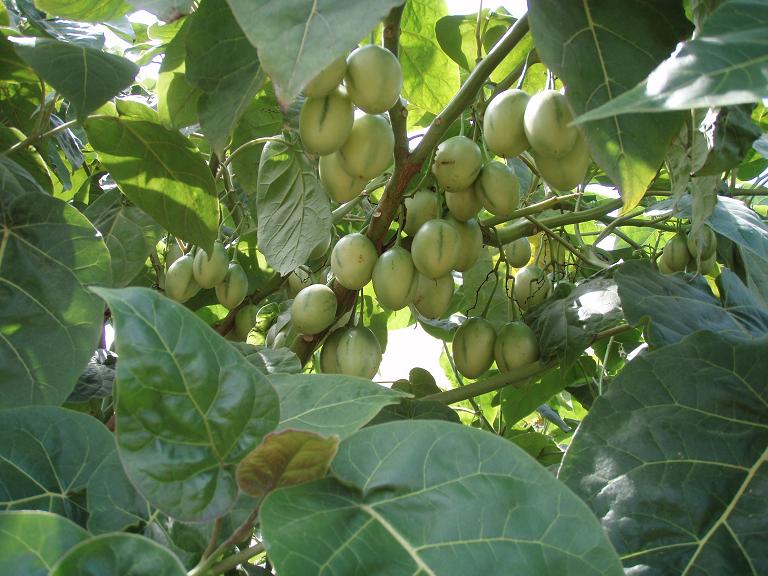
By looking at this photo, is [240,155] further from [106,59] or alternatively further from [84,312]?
[84,312]

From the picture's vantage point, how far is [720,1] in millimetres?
739

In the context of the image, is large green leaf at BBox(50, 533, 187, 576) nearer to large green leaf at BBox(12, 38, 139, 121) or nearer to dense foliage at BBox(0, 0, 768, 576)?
dense foliage at BBox(0, 0, 768, 576)

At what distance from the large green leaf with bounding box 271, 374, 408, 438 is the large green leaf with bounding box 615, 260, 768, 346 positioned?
20.8 inches

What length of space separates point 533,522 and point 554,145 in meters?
0.56

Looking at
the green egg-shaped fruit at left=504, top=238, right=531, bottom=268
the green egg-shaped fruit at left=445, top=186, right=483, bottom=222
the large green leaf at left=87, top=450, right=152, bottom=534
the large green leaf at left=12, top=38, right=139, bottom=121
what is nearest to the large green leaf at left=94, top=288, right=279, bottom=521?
the large green leaf at left=87, top=450, right=152, bottom=534

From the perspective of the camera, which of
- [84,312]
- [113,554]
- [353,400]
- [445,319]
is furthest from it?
[445,319]

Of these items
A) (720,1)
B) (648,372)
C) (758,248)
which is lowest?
(758,248)

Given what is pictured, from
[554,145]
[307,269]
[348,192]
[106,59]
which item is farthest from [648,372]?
[307,269]

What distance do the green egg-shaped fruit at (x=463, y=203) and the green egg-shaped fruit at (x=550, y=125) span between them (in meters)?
0.24

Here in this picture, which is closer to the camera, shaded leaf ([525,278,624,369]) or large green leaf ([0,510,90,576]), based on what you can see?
large green leaf ([0,510,90,576])

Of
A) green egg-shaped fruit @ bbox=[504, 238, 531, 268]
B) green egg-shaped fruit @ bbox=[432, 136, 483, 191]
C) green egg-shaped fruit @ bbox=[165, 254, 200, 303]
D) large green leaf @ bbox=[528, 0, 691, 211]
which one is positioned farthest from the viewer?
green egg-shaped fruit @ bbox=[504, 238, 531, 268]

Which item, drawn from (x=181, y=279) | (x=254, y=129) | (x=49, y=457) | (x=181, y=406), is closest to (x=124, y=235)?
(x=181, y=279)

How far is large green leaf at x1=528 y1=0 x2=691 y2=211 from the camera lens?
0.77 m

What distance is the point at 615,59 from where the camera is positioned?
0.79m
